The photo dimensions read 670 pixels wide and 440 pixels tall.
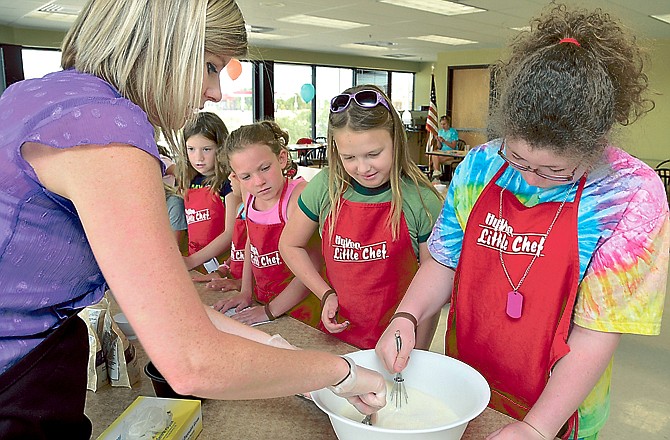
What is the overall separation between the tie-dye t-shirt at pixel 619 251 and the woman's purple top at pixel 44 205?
29.1 inches

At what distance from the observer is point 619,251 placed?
92cm

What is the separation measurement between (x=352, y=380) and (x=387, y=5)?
595 cm

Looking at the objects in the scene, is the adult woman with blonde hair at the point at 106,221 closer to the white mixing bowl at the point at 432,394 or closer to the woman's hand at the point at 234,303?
the white mixing bowl at the point at 432,394

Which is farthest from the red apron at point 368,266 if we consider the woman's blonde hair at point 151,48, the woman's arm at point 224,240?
the woman's blonde hair at point 151,48

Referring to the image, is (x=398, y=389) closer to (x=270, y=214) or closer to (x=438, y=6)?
(x=270, y=214)

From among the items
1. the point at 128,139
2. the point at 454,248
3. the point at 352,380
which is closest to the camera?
the point at 128,139

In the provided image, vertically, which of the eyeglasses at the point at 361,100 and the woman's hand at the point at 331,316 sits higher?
the eyeglasses at the point at 361,100

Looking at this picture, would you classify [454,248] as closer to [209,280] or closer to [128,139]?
[128,139]

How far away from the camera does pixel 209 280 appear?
6.16ft

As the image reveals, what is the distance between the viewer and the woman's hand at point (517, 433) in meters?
0.88

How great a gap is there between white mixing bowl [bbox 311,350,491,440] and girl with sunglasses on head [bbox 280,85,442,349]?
455 millimetres

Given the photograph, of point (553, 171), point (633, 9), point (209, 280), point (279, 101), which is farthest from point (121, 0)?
point (279, 101)

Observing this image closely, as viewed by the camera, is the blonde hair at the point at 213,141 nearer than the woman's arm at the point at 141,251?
No

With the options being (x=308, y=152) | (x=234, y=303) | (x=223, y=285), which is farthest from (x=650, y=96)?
(x=308, y=152)
